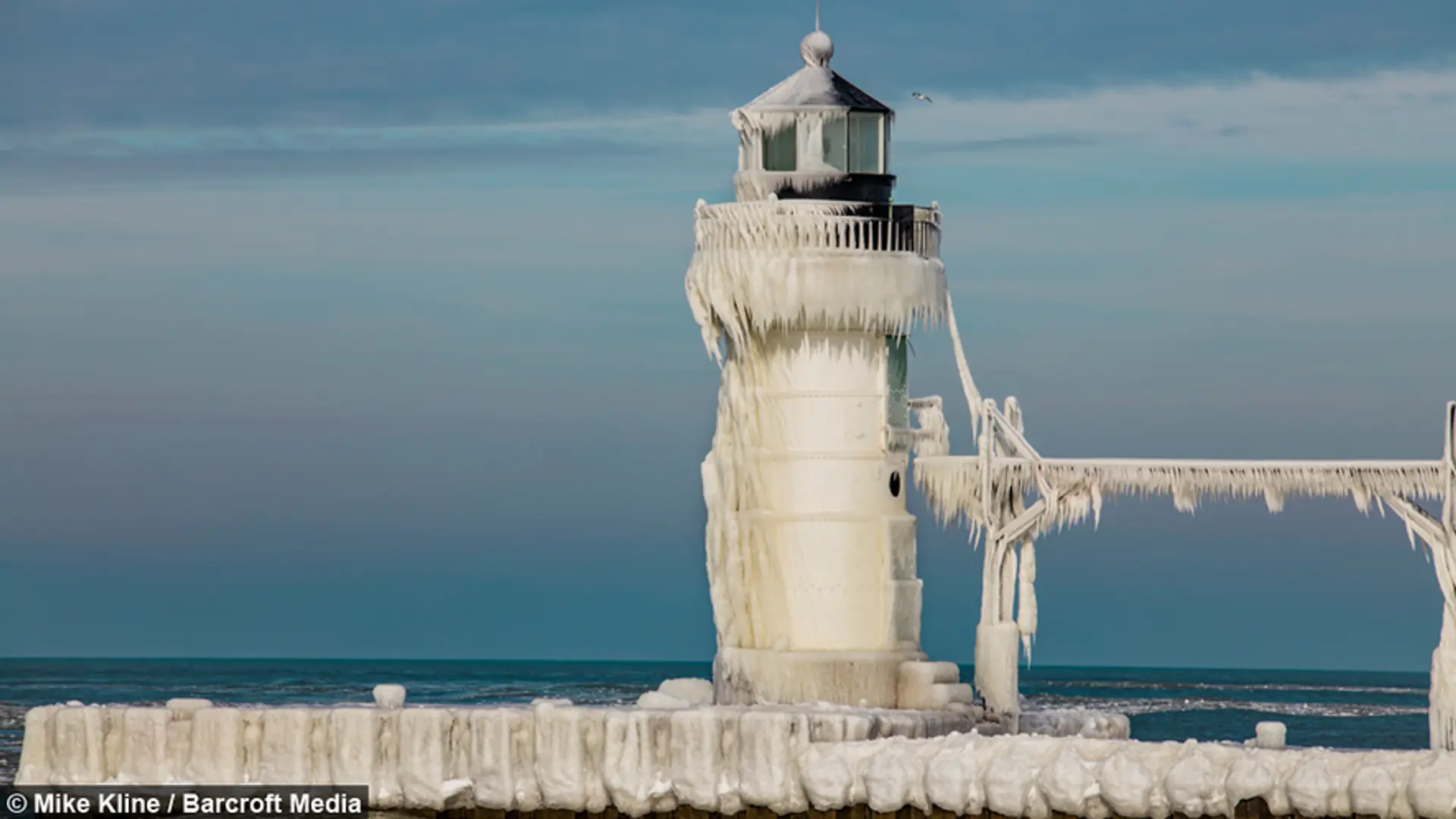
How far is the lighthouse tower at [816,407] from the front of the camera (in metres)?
30.5

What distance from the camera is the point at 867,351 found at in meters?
30.8

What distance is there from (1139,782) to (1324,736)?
3713cm

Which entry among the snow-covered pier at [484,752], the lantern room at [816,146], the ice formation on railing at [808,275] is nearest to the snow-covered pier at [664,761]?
the snow-covered pier at [484,752]

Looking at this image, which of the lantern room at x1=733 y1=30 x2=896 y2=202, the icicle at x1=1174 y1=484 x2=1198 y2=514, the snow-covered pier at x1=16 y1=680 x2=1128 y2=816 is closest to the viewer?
the snow-covered pier at x1=16 y1=680 x2=1128 y2=816

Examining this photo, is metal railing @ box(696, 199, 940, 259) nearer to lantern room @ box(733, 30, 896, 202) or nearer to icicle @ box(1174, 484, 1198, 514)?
lantern room @ box(733, 30, 896, 202)

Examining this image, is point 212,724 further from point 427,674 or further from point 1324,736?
point 427,674

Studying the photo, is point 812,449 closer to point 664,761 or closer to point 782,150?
point 782,150

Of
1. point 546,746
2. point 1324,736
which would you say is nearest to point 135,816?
point 546,746

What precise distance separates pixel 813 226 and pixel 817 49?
2.48 meters

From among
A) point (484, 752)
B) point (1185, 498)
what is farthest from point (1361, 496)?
point (484, 752)

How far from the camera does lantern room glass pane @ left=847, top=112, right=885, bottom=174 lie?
3117 centimetres

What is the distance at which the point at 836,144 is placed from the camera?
102ft

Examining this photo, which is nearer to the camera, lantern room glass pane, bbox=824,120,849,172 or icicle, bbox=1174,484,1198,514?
icicle, bbox=1174,484,1198,514

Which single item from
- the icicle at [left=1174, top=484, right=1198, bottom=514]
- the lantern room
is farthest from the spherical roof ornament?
the icicle at [left=1174, top=484, right=1198, bottom=514]
